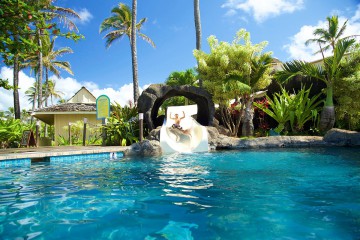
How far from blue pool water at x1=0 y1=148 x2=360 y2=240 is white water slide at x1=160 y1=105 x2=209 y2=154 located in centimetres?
538

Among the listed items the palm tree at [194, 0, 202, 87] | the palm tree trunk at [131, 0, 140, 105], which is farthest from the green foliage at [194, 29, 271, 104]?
the palm tree trunk at [131, 0, 140, 105]

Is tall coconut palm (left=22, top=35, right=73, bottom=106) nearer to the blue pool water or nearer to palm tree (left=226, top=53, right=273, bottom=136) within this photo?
palm tree (left=226, top=53, right=273, bottom=136)

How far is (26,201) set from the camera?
151 inches

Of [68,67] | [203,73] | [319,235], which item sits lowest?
[319,235]

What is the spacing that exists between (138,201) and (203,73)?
39.5 ft

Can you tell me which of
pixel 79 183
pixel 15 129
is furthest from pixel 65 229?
pixel 15 129

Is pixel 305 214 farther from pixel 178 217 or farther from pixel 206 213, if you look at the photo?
pixel 178 217

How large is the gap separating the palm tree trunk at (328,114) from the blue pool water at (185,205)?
8.53m

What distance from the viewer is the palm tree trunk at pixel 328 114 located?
1355 cm

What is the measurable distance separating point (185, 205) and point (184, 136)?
8.95m

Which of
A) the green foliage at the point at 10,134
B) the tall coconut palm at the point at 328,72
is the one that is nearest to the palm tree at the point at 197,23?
the tall coconut palm at the point at 328,72

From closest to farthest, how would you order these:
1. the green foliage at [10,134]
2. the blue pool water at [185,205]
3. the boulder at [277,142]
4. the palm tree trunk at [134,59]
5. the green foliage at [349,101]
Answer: the blue pool water at [185,205] → the boulder at [277,142] → the green foliage at [349,101] → the green foliage at [10,134] → the palm tree trunk at [134,59]

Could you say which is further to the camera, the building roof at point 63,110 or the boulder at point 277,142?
the building roof at point 63,110

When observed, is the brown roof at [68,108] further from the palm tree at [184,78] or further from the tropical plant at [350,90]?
the tropical plant at [350,90]
